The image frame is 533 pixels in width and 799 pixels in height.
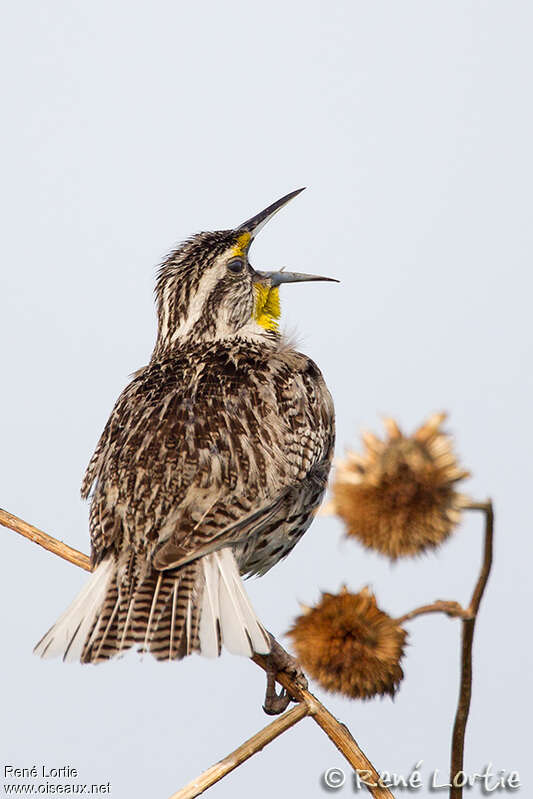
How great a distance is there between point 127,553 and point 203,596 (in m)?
0.29

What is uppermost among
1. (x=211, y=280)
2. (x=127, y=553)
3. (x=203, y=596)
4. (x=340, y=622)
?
(x=211, y=280)

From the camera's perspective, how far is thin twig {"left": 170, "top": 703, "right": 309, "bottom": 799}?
Answer: 2.22 metres

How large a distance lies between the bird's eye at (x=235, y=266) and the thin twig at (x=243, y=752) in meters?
2.21

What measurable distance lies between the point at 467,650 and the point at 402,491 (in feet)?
1.21

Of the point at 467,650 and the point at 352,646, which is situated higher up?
the point at 352,646

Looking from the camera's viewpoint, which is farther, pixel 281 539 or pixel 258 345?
pixel 258 345

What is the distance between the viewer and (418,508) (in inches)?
77.1

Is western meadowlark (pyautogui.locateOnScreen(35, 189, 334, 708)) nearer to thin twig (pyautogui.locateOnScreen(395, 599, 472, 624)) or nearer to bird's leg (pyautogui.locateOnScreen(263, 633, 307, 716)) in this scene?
bird's leg (pyautogui.locateOnScreen(263, 633, 307, 716))

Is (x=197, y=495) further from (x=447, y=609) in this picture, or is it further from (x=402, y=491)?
(x=447, y=609)

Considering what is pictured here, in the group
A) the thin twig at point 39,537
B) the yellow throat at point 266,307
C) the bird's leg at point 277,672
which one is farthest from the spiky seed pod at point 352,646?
the yellow throat at point 266,307

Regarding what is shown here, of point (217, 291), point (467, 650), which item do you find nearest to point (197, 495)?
point (217, 291)

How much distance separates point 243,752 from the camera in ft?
7.45

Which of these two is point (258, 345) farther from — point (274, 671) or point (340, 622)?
point (340, 622)

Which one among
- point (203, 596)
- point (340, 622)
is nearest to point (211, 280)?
point (203, 596)
